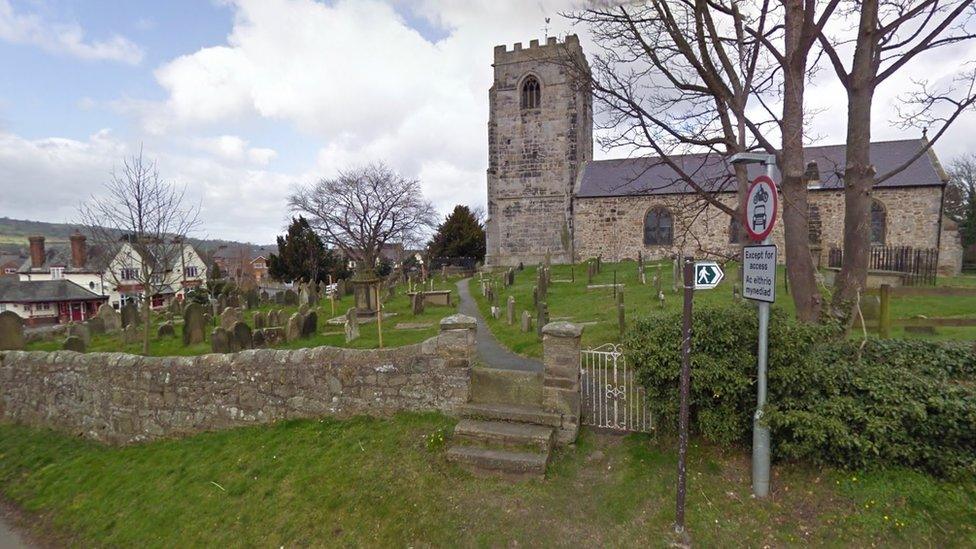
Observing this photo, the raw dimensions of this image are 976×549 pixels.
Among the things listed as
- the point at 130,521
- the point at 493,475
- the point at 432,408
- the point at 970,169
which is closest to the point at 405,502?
the point at 493,475

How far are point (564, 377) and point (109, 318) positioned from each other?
19.4 meters

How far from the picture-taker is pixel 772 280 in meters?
4.00

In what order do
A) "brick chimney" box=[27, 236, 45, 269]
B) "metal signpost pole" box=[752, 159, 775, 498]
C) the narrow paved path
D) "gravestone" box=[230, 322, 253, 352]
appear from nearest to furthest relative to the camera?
"metal signpost pole" box=[752, 159, 775, 498]
the narrow paved path
"gravestone" box=[230, 322, 253, 352]
"brick chimney" box=[27, 236, 45, 269]

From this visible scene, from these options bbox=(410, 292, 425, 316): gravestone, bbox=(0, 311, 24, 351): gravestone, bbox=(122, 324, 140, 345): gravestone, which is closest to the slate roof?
bbox=(122, 324, 140, 345): gravestone

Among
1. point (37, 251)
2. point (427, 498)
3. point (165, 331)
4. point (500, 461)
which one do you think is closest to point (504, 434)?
point (500, 461)

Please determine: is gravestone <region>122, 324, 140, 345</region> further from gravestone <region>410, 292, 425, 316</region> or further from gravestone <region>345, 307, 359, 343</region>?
gravestone <region>410, 292, 425, 316</region>

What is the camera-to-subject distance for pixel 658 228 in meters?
26.1

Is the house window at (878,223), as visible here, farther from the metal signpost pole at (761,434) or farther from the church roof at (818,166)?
the metal signpost pole at (761,434)

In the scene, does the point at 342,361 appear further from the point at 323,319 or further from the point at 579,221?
the point at 579,221

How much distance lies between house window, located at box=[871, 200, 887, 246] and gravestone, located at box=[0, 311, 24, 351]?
33956 mm

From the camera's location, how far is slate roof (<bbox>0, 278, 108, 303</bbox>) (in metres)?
32.2

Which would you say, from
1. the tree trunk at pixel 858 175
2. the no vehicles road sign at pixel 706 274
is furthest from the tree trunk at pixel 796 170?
the no vehicles road sign at pixel 706 274

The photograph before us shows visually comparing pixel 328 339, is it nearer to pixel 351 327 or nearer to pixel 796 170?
pixel 351 327

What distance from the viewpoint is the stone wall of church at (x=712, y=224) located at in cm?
2105
